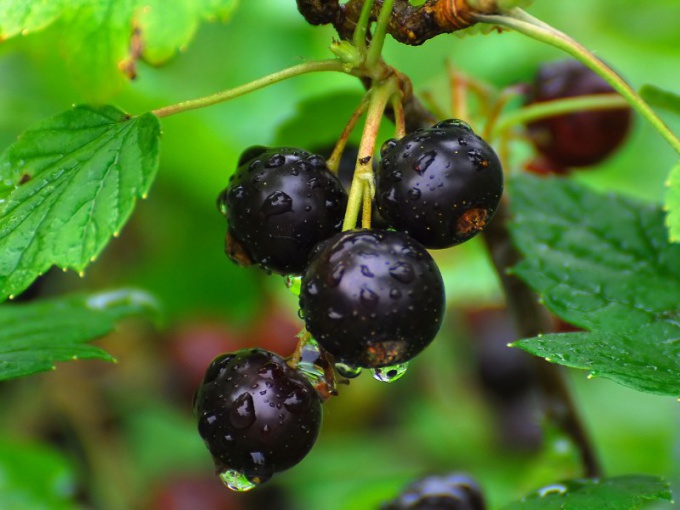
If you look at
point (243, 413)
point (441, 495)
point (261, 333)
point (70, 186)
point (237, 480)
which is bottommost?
point (261, 333)

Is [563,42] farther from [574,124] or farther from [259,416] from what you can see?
[574,124]

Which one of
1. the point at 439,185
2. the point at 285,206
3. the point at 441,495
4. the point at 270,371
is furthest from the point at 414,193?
the point at 441,495

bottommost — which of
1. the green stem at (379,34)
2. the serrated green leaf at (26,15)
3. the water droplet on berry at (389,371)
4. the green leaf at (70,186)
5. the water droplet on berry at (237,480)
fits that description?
the water droplet on berry at (237,480)

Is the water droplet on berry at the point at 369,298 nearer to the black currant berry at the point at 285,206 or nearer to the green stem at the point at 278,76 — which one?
the black currant berry at the point at 285,206

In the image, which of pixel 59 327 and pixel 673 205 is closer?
pixel 673 205

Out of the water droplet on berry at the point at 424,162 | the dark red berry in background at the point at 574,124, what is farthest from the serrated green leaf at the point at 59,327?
the dark red berry in background at the point at 574,124

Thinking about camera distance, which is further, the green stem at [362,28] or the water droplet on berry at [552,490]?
the water droplet on berry at [552,490]

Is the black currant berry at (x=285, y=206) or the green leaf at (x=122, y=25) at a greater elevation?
the green leaf at (x=122, y=25)

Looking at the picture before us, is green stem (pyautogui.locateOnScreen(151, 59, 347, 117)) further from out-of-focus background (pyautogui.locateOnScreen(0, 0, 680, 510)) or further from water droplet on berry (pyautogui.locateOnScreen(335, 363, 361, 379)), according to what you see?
out-of-focus background (pyautogui.locateOnScreen(0, 0, 680, 510))
